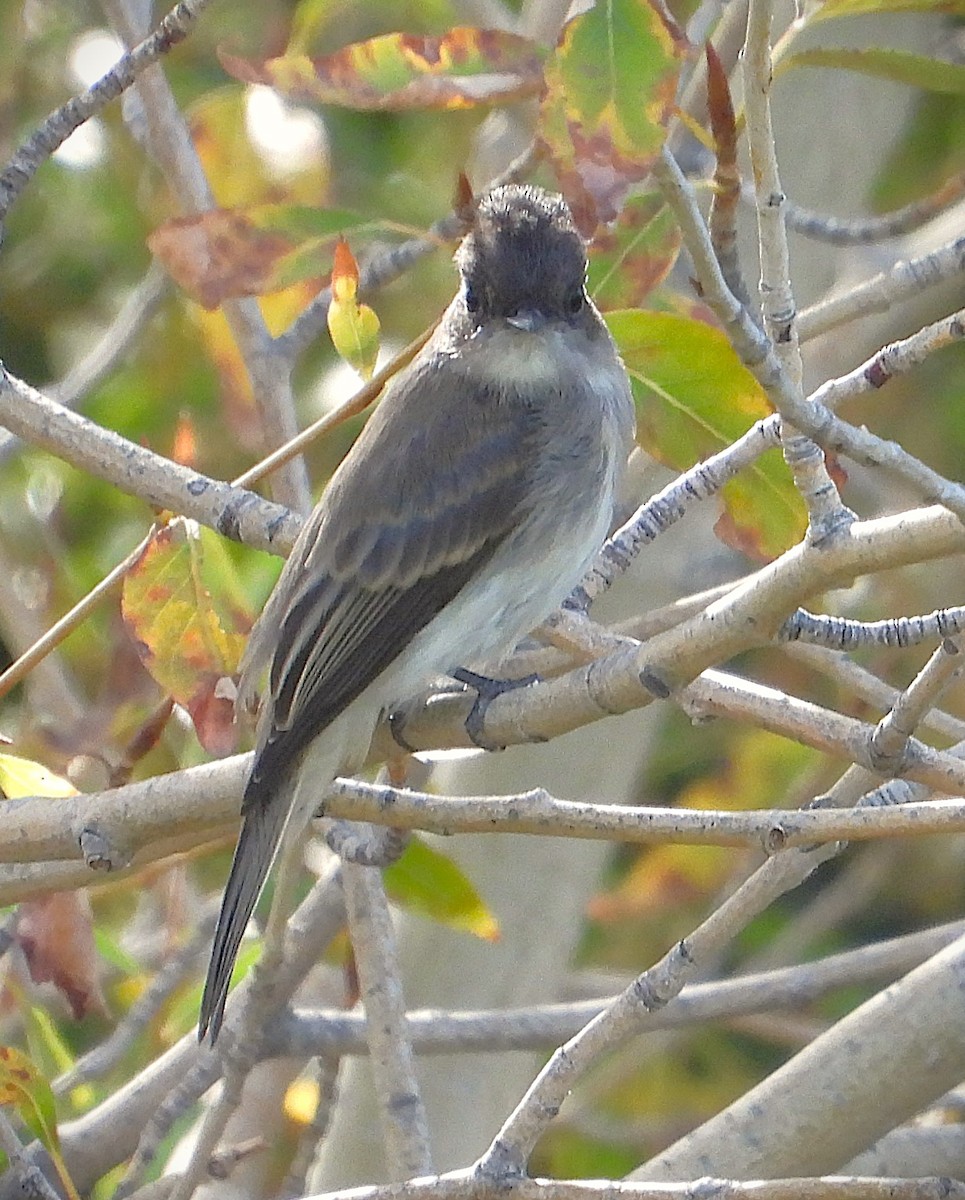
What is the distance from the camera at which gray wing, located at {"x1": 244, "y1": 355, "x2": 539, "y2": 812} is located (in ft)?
6.31

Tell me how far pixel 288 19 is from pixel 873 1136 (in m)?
2.64

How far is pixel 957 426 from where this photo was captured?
11.9 feet

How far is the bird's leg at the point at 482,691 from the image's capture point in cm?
161

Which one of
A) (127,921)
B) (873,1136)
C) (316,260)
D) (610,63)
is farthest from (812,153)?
(127,921)

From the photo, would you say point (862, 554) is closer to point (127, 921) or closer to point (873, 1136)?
point (873, 1136)

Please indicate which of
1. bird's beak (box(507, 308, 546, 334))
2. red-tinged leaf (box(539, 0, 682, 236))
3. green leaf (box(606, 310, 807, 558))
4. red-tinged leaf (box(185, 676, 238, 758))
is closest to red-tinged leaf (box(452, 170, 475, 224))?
red-tinged leaf (box(539, 0, 682, 236))

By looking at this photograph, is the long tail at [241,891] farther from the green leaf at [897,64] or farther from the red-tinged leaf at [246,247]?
the green leaf at [897,64]

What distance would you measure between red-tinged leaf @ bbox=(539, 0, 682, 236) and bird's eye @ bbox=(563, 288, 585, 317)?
565 mm

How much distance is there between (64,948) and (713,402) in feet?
2.88

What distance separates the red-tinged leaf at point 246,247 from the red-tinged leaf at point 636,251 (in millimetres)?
267

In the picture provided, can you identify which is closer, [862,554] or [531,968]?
[862,554]

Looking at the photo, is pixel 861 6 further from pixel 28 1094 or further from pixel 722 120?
pixel 28 1094

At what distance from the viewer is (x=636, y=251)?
190cm

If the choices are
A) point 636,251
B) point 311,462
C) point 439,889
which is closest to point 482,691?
point 439,889
